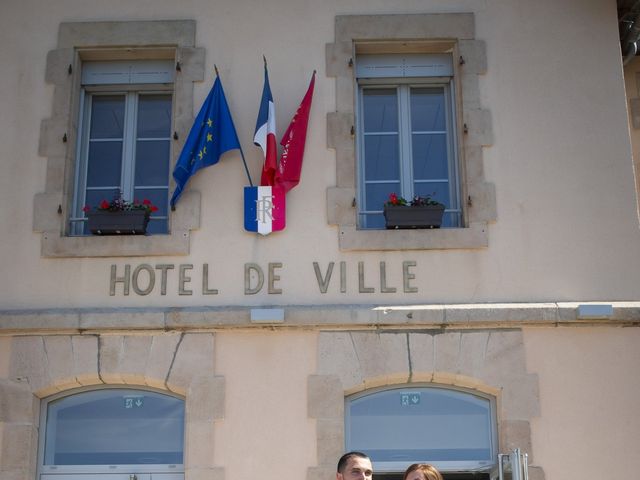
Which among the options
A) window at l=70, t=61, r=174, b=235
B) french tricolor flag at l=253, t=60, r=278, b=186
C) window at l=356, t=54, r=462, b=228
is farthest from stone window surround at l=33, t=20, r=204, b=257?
window at l=356, t=54, r=462, b=228

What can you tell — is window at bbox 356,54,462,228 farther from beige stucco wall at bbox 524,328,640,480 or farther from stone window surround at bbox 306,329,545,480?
beige stucco wall at bbox 524,328,640,480

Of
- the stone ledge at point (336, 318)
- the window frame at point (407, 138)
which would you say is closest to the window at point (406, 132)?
the window frame at point (407, 138)

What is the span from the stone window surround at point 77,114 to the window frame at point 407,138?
3.92 feet

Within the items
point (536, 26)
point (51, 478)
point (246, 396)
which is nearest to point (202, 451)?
point (246, 396)

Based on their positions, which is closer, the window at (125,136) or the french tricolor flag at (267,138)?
the french tricolor flag at (267,138)

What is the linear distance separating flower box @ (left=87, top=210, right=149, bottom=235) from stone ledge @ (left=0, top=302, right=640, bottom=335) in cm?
58

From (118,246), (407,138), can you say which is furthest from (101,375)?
(407,138)

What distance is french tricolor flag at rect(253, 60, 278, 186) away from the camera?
735cm

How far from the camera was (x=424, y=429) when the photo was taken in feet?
23.3

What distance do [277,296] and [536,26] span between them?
278cm

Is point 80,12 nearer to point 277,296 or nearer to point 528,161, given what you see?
point 277,296

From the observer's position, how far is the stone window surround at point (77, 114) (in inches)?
289

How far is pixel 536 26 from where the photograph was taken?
25.7ft

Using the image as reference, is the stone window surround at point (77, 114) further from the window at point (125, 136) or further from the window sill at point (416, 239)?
the window sill at point (416, 239)
